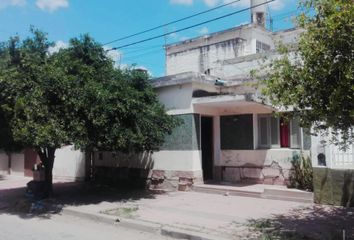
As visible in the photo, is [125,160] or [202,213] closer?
[202,213]

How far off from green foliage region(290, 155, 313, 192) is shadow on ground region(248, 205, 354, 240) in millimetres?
1662

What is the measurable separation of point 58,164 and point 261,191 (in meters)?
11.1

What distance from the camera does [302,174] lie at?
12266mm

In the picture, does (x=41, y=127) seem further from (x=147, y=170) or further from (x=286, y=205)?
(x=286, y=205)

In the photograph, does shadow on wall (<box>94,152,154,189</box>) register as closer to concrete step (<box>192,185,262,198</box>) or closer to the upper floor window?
concrete step (<box>192,185,262,198</box>)

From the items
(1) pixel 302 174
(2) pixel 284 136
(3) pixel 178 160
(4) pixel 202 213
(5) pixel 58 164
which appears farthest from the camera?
(5) pixel 58 164

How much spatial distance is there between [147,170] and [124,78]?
14.0 feet

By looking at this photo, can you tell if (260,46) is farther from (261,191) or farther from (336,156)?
(336,156)

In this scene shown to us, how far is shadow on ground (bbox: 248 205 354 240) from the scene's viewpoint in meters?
7.72

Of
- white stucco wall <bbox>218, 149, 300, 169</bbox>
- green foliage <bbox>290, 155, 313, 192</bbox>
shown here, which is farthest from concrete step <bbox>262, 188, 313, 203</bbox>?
white stucco wall <bbox>218, 149, 300, 169</bbox>

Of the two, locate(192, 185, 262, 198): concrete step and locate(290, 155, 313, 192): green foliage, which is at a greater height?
locate(290, 155, 313, 192): green foliage

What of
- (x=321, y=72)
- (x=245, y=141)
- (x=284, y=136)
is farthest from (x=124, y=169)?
(x=321, y=72)

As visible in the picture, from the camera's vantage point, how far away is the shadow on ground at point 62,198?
11.8m

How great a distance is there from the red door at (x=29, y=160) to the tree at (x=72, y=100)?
8813 mm
